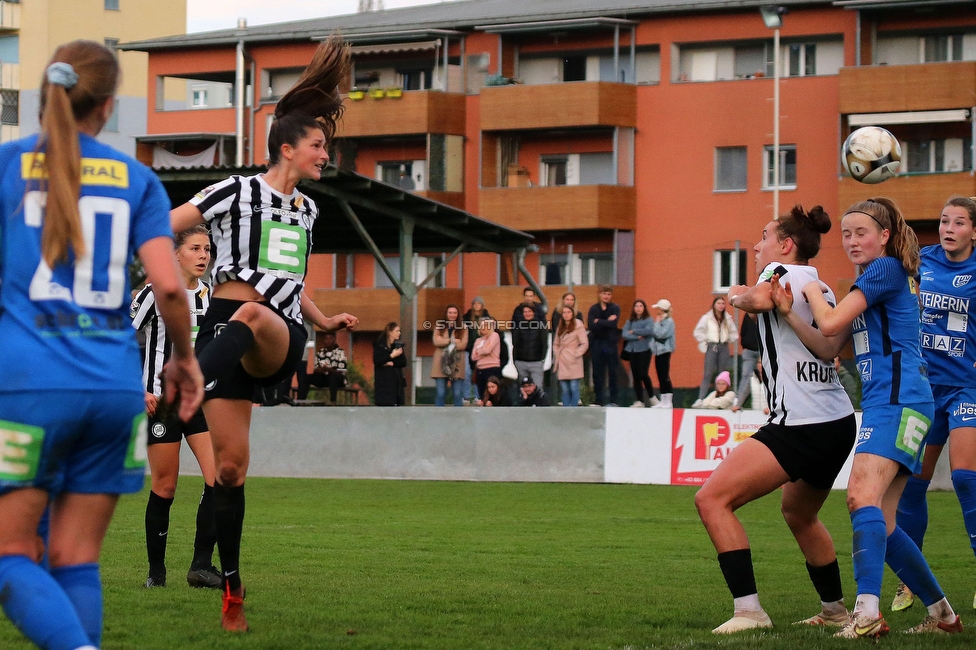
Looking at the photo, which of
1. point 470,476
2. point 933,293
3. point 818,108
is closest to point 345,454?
point 470,476

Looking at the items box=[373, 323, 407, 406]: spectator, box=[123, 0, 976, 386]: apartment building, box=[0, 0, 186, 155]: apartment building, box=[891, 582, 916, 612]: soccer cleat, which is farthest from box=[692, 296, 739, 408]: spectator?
box=[0, 0, 186, 155]: apartment building

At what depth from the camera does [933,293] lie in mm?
7996

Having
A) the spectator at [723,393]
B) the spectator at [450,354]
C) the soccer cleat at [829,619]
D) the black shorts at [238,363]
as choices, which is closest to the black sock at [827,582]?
the soccer cleat at [829,619]

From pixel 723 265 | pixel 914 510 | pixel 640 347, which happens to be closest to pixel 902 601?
pixel 914 510

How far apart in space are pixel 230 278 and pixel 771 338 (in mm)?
2690

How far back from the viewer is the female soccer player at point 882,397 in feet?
21.3

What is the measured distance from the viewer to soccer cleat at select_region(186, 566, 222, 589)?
800 centimetres

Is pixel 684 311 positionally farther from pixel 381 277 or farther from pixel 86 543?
pixel 381 277

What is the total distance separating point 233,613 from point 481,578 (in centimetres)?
283

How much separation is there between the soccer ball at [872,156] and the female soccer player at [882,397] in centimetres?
196

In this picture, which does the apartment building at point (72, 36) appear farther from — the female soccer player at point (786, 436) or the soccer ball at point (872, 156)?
the female soccer player at point (786, 436)

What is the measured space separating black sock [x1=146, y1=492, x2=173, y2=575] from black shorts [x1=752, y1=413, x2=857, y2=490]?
3648mm

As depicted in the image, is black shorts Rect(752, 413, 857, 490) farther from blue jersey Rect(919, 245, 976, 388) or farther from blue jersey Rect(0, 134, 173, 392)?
blue jersey Rect(0, 134, 173, 392)

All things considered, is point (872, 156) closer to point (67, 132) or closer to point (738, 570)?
point (738, 570)
